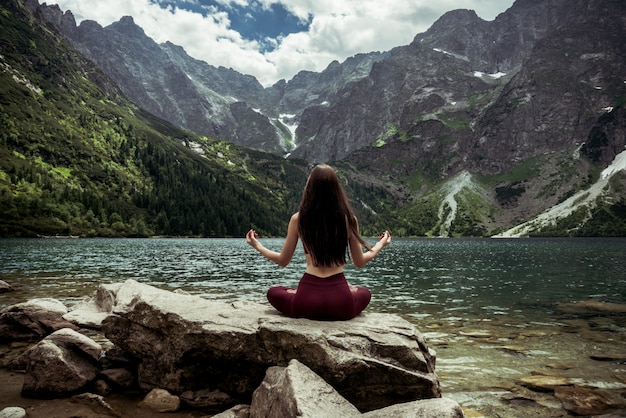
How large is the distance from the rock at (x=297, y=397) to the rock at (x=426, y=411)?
0.51 m

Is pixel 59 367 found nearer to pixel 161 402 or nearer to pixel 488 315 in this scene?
pixel 161 402

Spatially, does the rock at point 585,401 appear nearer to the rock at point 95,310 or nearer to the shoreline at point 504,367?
the shoreline at point 504,367

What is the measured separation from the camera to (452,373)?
1227cm

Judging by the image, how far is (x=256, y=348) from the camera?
28.3ft

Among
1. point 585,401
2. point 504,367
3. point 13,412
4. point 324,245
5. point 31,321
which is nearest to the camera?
point 13,412

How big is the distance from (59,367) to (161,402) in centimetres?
290

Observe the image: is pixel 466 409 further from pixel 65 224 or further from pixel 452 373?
pixel 65 224

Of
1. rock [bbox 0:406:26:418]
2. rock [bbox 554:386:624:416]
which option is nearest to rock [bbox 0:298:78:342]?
rock [bbox 0:406:26:418]

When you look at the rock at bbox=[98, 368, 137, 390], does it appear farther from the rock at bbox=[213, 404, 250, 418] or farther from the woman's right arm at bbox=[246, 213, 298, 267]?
the woman's right arm at bbox=[246, 213, 298, 267]

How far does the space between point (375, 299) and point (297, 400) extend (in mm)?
24304

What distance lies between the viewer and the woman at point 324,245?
27.7 feet

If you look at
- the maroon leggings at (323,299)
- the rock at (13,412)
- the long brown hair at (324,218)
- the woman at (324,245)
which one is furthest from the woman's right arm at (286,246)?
the rock at (13,412)

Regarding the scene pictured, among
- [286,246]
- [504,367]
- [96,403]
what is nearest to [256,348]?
[286,246]

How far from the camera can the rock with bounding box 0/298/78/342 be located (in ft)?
46.1
